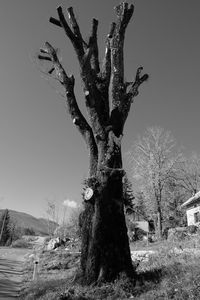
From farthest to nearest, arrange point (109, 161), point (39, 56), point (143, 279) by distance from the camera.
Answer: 1. point (39, 56)
2. point (109, 161)
3. point (143, 279)

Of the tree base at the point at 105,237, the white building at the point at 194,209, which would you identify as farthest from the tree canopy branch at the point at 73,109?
the white building at the point at 194,209

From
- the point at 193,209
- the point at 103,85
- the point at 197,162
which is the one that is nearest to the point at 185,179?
the point at 197,162

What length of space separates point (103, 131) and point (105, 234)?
8.59 ft

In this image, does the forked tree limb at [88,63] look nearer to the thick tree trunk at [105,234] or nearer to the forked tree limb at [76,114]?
the forked tree limb at [76,114]

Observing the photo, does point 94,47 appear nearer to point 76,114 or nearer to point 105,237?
point 76,114

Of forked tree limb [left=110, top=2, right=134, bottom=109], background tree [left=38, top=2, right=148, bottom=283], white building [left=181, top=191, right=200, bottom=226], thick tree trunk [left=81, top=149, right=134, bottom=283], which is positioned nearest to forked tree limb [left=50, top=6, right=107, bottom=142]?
background tree [left=38, top=2, right=148, bottom=283]

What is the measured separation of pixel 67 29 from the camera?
7.72 meters

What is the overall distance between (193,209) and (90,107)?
25.3 metres

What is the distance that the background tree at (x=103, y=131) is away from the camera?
574cm

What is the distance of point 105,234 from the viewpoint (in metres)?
5.84

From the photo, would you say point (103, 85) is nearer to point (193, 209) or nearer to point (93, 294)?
point (93, 294)

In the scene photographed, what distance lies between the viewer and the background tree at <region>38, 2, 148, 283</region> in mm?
5738

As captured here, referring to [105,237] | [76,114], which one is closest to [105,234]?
[105,237]

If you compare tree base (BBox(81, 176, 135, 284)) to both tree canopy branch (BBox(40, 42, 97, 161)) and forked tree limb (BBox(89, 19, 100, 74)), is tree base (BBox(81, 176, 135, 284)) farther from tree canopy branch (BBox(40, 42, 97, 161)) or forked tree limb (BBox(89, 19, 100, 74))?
forked tree limb (BBox(89, 19, 100, 74))
